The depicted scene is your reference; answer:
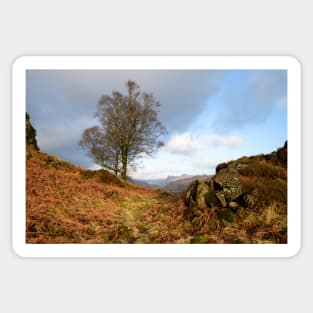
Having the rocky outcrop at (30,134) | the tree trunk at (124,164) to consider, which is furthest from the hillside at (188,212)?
the tree trunk at (124,164)

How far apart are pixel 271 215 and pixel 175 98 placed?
1.66 metres

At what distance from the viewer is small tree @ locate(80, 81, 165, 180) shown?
7.97 ft

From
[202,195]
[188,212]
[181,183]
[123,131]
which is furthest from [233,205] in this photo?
[123,131]

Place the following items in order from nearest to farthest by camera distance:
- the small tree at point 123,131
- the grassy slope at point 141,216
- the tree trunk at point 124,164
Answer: the grassy slope at point 141,216, the small tree at point 123,131, the tree trunk at point 124,164

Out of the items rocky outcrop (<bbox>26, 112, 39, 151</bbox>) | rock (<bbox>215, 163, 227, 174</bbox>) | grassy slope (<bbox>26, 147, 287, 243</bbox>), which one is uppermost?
rocky outcrop (<bbox>26, 112, 39, 151</bbox>)

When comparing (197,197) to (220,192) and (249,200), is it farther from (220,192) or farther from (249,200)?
(249,200)

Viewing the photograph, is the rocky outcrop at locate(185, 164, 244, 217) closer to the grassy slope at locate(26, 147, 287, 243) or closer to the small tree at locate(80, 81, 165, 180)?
the grassy slope at locate(26, 147, 287, 243)

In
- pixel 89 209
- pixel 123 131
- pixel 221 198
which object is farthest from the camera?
pixel 123 131

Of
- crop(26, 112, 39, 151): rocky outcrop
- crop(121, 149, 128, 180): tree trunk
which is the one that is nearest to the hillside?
crop(26, 112, 39, 151): rocky outcrop

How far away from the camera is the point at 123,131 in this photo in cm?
267

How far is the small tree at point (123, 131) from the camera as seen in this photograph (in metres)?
2.43

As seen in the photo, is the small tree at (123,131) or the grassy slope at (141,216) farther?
the small tree at (123,131)
